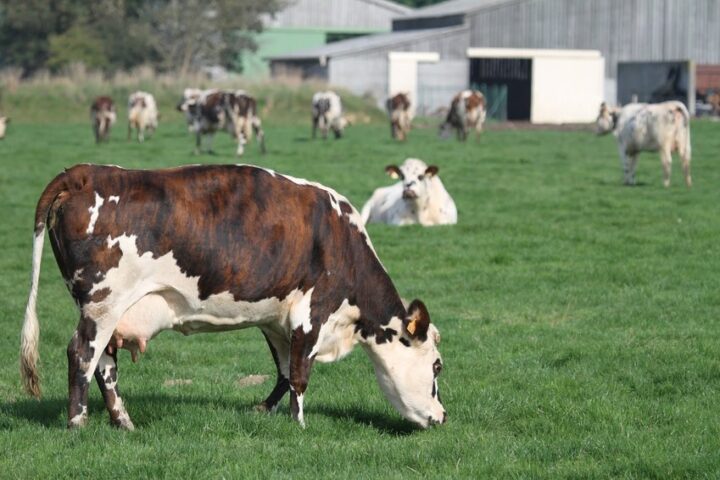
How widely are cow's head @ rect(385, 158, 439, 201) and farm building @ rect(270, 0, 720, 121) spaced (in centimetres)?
4115

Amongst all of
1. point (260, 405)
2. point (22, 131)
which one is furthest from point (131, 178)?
point (22, 131)

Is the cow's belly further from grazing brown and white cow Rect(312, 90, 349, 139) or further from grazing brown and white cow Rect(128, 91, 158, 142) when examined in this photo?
grazing brown and white cow Rect(312, 90, 349, 139)

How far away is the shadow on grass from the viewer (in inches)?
287

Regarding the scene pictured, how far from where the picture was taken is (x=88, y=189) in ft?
22.0

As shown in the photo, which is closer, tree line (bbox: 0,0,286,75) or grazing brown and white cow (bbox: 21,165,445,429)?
grazing brown and white cow (bbox: 21,165,445,429)

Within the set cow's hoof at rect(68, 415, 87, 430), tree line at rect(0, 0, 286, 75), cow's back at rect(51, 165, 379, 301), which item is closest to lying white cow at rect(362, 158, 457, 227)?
cow's back at rect(51, 165, 379, 301)

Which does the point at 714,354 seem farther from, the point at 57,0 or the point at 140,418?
the point at 57,0

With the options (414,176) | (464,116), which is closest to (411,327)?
(414,176)

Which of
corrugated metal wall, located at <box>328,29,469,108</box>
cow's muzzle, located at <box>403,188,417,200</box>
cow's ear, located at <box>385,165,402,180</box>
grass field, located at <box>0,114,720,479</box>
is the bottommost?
grass field, located at <box>0,114,720,479</box>

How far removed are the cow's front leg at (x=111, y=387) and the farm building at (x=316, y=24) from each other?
75477mm

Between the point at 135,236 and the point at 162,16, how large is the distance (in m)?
66.5

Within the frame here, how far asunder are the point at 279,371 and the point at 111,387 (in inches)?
45.8

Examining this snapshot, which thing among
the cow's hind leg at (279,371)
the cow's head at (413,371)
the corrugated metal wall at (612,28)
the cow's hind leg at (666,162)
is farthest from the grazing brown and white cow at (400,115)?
the cow's head at (413,371)

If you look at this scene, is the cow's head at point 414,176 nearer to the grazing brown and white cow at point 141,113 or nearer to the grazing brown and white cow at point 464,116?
the grazing brown and white cow at point 464,116
